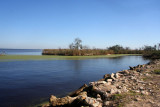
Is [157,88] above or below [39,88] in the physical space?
above

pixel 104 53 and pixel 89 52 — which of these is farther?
pixel 104 53

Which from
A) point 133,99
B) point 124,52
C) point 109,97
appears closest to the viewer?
point 133,99

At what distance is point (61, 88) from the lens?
19.7 ft

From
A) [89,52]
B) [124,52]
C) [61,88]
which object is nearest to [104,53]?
[89,52]

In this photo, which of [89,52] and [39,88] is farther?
[89,52]

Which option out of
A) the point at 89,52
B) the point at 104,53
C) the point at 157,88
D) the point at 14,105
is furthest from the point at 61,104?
the point at 104,53

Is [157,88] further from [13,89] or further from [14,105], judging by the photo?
[13,89]

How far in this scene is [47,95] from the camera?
515 cm

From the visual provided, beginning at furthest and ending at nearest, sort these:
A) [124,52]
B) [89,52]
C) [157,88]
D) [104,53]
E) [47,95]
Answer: [124,52]
[104,53]
[89,52]
[47,95]
[157,88]

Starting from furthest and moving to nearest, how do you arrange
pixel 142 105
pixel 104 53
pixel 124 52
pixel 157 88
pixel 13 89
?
1. pixel 124 52
2. pixel 104 53
3. pixel 13 89
4. pixel 157 88
5. pixel 142 105

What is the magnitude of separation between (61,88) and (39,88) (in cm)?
95

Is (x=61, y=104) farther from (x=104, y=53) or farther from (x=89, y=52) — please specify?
(x=104, y=53)

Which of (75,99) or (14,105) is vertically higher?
(75,99)

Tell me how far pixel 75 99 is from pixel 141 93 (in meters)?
1.82
